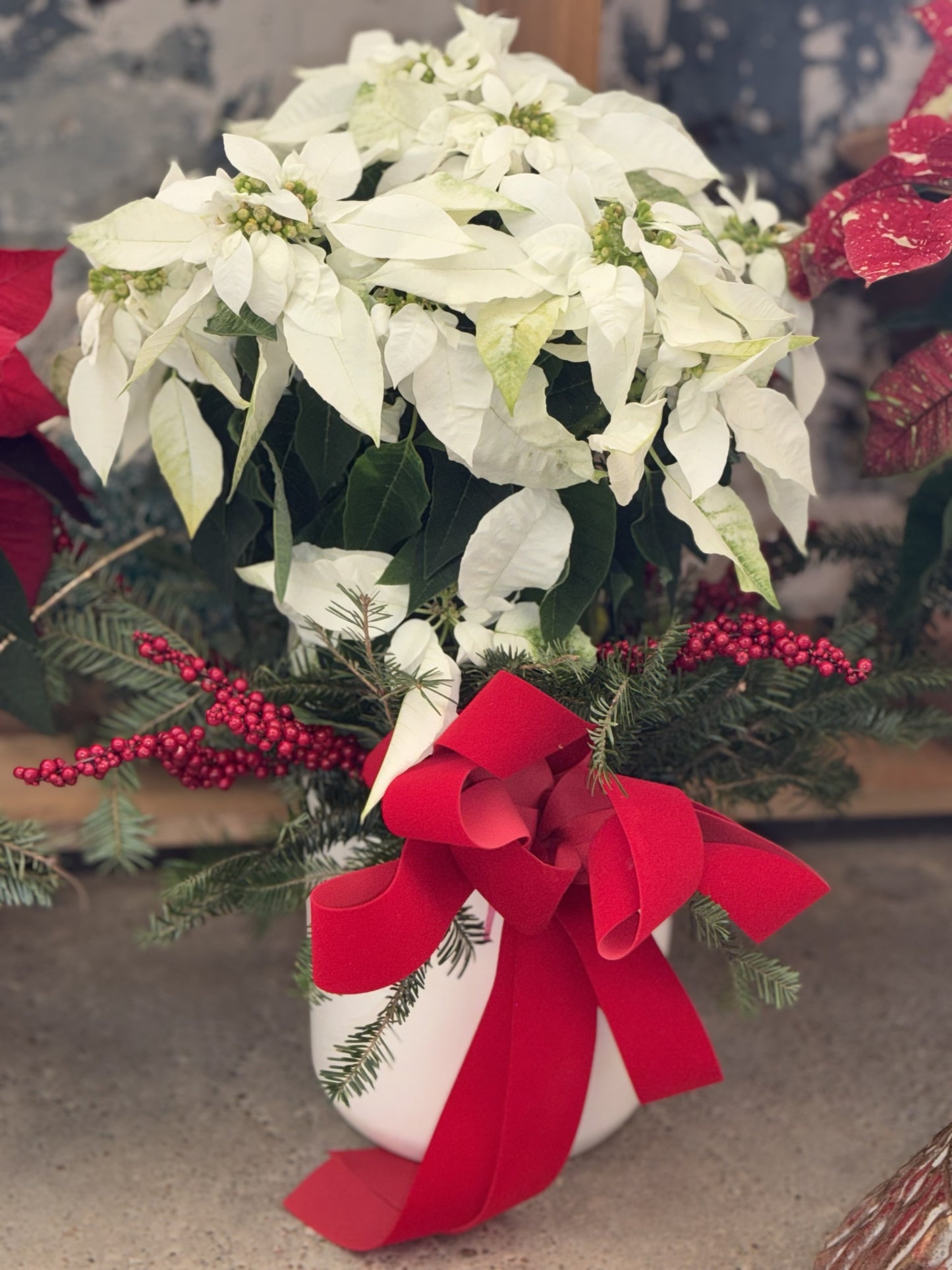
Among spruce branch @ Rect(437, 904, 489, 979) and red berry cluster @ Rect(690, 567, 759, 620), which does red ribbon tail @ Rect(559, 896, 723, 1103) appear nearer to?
spruce branch @ Rect(437, 904, 489, 979)

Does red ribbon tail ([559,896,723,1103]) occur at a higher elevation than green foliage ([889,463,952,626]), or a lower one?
lower

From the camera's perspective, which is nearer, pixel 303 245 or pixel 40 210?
pixel 303 245

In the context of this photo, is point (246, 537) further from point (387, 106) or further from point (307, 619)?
point (387, 106)

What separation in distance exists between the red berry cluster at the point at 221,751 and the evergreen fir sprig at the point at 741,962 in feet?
0.46

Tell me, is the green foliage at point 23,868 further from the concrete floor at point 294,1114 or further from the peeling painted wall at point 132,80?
the peeling painted wall at point 132,80

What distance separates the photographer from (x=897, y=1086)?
1.71 ft

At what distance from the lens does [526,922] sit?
38cm

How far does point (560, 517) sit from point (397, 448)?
6cm

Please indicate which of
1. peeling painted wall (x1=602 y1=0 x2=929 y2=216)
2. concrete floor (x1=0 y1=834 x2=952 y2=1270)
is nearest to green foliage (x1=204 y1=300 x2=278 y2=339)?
concrete floor (x1=0 y1=834 x2=952 y2=1270)

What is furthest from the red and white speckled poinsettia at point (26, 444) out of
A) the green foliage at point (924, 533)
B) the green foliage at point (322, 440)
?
the green foliage at point (924, 533)

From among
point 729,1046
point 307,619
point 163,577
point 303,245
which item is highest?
point 303,245

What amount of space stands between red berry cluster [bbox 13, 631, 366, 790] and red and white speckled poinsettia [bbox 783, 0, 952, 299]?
9.7 inches

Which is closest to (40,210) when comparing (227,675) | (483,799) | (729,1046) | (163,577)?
(163,577)

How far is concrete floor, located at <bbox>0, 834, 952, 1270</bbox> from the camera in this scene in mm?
434
